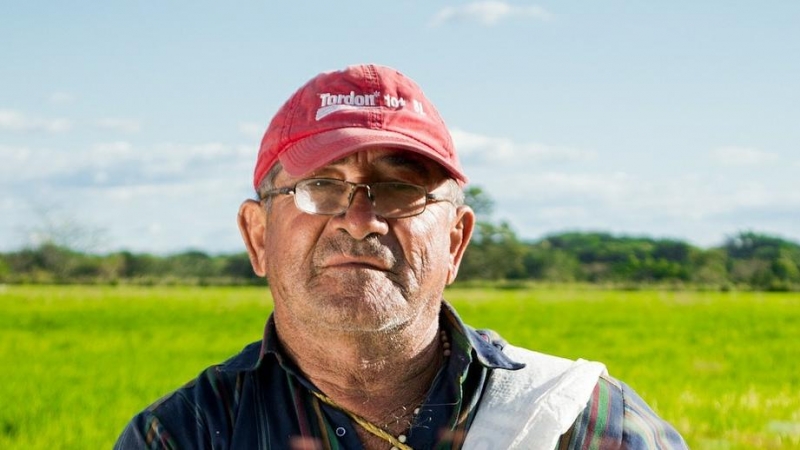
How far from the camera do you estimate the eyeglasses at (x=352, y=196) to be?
7.59 ft

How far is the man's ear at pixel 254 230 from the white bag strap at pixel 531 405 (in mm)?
653

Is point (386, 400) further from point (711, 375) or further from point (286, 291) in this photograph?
point (711, 375)

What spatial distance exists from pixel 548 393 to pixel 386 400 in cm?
39

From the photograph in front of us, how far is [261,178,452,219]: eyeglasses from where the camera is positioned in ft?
7.59

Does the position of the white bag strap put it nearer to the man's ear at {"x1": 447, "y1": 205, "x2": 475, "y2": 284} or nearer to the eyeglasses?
the man's ear at {"x1": 447, "y1": 205, "x2": 475, "y2": 284}

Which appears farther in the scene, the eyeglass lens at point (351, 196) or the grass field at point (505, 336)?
the grass field at point (505, 336)

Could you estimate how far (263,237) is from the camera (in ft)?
8.50

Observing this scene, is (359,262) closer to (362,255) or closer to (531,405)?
(362,255)

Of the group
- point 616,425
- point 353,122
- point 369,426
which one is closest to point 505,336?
point 616,425

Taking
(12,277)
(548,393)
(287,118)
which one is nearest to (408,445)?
(548,393)

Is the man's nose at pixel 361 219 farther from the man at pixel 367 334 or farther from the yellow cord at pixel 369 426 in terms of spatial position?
the yellow cord at pixel 369 426

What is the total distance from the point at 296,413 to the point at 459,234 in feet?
2.05

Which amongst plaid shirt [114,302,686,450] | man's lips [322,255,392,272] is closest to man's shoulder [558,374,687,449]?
plaid shirt [114,302,686,450]

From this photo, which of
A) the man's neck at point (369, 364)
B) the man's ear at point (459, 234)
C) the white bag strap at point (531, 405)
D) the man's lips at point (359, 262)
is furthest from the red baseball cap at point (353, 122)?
the white bag strap at point (531, 405)
